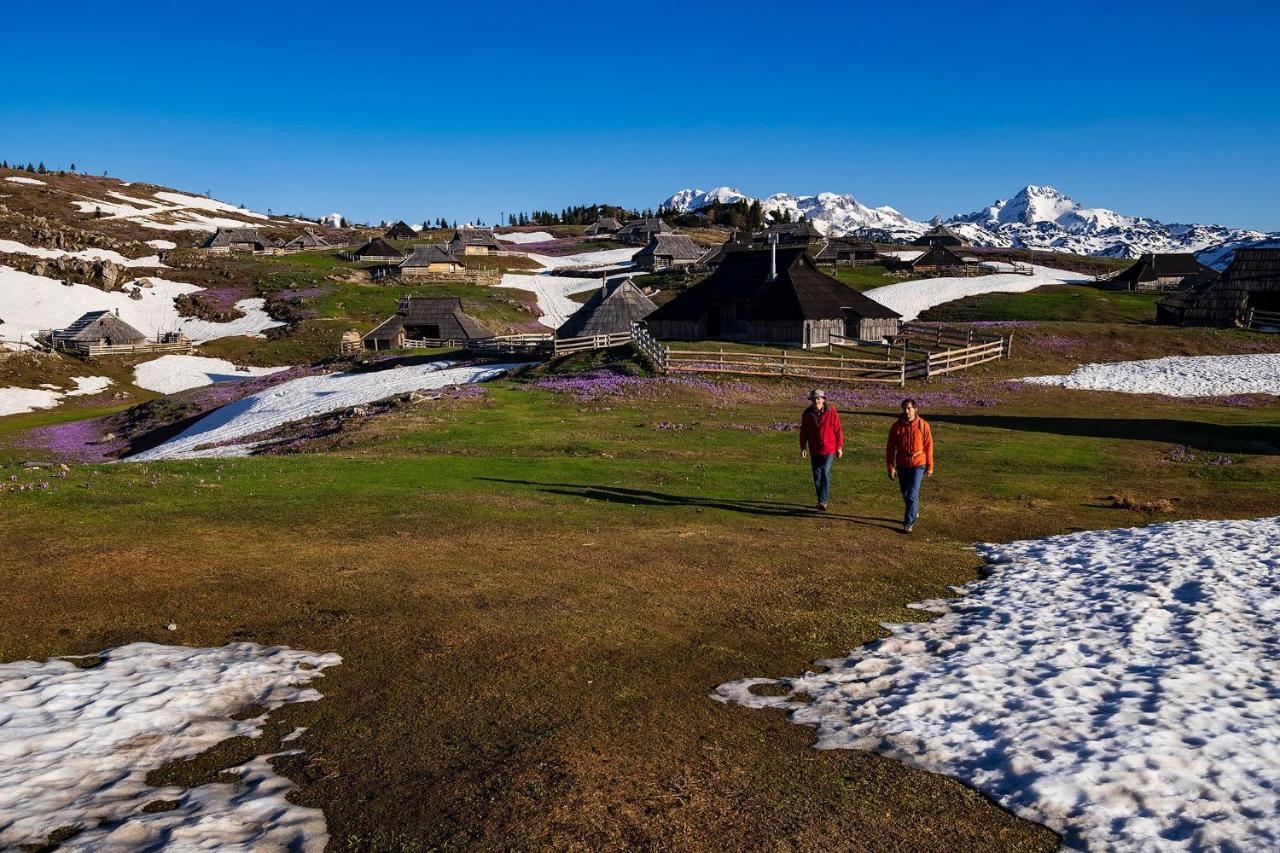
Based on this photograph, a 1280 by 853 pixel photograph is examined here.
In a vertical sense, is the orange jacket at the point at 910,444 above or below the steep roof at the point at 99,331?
below

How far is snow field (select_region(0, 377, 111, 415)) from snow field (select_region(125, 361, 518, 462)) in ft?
55.1

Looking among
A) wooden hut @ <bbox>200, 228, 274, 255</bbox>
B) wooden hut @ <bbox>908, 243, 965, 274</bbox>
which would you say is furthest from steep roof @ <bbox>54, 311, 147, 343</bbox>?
wooden hut @ <bbox>908, 243, 965, 274</bbox>

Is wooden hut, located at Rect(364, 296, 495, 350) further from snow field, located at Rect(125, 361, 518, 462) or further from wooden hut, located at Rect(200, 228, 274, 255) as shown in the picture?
wooden hut, located at Rect(200, 228, 274, 255)

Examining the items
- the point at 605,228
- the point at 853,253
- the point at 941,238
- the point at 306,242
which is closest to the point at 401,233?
the point at 306,242

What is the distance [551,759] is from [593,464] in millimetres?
15748

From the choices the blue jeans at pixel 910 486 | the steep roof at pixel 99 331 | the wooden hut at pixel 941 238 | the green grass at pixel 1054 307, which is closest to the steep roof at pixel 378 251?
the steep roof at pixel 99 331

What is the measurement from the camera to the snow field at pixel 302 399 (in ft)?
114

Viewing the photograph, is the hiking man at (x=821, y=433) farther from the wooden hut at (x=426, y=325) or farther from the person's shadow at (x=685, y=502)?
the wooden hut at (x=426, y=325)

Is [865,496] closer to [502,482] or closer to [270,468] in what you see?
[502,482]

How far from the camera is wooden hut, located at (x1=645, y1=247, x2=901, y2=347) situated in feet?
165

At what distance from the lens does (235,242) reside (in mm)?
119688

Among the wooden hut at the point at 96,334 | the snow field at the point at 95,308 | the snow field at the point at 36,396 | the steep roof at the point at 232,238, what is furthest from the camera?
the steep roof at the point at 232,238

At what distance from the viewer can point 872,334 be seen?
53906 mm

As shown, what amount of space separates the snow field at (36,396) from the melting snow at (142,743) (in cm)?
5303
